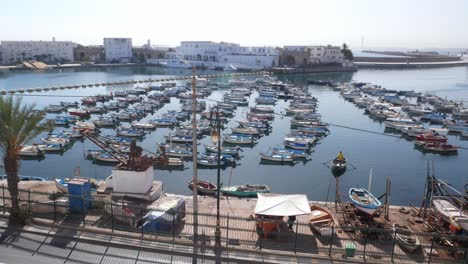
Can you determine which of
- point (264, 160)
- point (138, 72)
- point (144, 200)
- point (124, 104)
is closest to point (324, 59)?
point (138, 72)

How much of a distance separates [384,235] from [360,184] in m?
17.4

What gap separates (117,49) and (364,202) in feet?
461

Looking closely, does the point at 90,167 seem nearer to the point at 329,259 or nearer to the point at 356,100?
the point at 329,259

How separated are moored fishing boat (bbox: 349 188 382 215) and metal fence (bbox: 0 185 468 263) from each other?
6.60 feet

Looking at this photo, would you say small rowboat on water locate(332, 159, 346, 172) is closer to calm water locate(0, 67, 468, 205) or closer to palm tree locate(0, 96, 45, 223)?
calm water locate(0, 67, 468, 205)

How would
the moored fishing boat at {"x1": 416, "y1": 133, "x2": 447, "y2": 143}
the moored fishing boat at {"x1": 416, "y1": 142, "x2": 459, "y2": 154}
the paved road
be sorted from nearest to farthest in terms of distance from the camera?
the paved road < the moored fishing boat at {"x1": 416, "y1": 142, "x2": 459, "y2": 154} < the moored fishing boat at {"x1": 416, "y1": 133, "x2": 447, "y2": 143}

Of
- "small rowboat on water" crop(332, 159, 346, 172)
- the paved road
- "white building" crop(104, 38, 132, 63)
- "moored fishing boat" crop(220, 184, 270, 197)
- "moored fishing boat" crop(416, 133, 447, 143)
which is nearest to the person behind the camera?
the paved road

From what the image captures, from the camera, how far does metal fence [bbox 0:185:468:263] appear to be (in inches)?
516

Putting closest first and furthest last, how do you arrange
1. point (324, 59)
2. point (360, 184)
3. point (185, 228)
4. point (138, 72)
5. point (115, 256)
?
point (115, 256), point (185, 228), point (360, 184), point (138, 72), point (324, 59)

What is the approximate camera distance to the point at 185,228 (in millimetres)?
14680

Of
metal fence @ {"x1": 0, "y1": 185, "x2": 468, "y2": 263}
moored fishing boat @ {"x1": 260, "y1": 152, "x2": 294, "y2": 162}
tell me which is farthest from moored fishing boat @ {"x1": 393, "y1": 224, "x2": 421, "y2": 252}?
moored fishing boat @ {"x1": 260, "y1": 152, "x2": 294, "y2": 162}

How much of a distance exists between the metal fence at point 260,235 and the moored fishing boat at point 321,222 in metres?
0.20

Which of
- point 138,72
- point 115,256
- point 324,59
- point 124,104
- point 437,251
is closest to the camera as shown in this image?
point 115,256

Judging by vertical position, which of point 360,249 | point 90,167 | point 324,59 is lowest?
point 90,167
